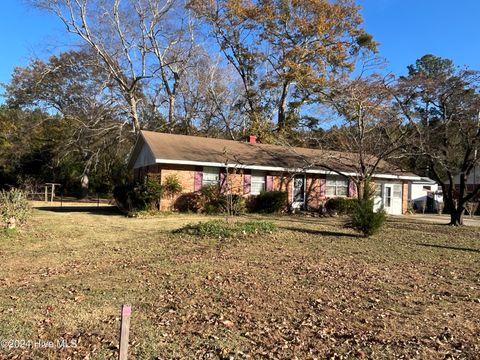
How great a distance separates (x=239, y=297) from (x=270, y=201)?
16370 mm

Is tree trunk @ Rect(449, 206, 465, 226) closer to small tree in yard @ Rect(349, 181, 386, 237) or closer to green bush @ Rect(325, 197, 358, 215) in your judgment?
green bush @ Rect(325, 197, 358, 215)

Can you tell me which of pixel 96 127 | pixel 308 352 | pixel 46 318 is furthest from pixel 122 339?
pixel 96 127

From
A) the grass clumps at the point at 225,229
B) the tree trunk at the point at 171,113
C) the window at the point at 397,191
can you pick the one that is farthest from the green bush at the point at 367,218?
the tree trunk at the point at 171,113

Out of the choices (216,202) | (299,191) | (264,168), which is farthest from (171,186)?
(299,191)

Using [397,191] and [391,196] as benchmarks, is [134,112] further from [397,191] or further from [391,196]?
[397,191]

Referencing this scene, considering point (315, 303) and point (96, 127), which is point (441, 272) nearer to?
A: point (315, 303)

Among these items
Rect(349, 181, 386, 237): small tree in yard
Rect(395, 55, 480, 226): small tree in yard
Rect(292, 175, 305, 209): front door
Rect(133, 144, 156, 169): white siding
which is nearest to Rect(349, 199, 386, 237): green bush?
Rect(349, 181, 386, 237): small tree in yard

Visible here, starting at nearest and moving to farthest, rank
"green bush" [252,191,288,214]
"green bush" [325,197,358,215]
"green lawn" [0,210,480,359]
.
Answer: "green lawn" [0,210,480,359] < "green bush" [252,191,288,214] < "green bush" [325,197,358,215]

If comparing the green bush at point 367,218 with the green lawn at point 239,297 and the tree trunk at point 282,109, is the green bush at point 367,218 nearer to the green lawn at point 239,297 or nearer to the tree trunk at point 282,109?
the green lawn at point 239,297

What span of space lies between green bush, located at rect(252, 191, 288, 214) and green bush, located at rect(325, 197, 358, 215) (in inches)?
134

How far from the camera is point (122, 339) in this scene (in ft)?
10.6

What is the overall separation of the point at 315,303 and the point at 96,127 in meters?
30.1

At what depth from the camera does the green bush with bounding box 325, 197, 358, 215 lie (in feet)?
81.7

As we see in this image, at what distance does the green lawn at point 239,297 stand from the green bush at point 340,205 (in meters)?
12.7
